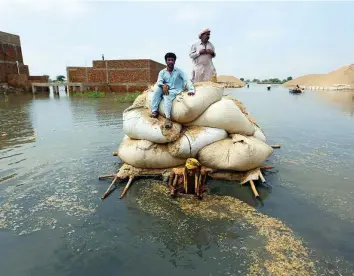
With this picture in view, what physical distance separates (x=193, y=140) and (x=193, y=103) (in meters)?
0.70

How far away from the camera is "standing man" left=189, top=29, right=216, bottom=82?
259 inches

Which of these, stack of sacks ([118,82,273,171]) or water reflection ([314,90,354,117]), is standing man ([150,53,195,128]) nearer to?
stack of sacks ([118,82,273,171])

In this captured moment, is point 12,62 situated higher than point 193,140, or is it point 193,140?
point 12,62

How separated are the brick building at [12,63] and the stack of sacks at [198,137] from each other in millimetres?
31193

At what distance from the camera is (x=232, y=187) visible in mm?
5062

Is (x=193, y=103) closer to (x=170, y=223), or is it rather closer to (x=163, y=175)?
(x=163, y=175)

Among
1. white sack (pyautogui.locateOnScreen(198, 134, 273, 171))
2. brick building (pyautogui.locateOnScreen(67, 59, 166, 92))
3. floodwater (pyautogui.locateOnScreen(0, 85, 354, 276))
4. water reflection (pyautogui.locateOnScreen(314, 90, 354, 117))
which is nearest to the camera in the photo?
floodwater (pyautogui.locateOnScreen(0, 85, 354, 276))

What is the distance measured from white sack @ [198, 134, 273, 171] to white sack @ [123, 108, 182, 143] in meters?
0.69

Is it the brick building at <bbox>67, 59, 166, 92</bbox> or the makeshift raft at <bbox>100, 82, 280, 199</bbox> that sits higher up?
the brick building at <bbox>67, 59, 166, 92</bbox>

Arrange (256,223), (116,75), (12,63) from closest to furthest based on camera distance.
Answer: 1. (256,223)
2. (116,75)
3. (12,63)

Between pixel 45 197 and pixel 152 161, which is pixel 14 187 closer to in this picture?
pixel 45 197

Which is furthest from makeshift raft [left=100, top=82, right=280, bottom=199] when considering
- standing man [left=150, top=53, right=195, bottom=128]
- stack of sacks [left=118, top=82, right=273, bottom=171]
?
standing man [left=150, top=53, right=195, bottom=128]

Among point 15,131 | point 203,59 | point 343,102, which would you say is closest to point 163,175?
point 203,59

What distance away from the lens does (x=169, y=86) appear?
520cm
